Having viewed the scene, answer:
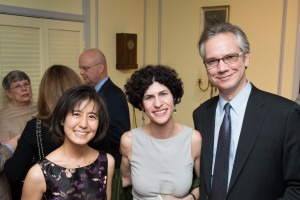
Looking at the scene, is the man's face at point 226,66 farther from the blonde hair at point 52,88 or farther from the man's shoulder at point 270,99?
the blonde hair at point 52,88

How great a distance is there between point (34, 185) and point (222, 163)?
88cm

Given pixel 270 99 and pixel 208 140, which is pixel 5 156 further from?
pixel 270 99

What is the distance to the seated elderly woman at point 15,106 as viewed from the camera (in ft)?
8.80

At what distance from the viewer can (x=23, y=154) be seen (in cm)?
173

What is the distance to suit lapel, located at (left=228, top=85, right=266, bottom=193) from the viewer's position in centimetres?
137

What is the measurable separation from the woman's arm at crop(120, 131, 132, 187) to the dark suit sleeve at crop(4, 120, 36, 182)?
20.1 inches

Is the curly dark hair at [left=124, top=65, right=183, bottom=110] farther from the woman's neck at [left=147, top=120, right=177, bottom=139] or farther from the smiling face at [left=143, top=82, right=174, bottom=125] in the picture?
the woman's neck at [left=147, top=120, right=177, bottom=139]

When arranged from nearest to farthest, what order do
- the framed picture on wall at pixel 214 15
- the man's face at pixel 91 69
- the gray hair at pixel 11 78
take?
the gray hair at pixel 11 78
the man's face at pixel 91 69
the framed picture on wall at pixel 214 15

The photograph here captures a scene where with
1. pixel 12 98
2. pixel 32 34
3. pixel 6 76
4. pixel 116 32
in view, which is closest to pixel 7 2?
pixel 32 34

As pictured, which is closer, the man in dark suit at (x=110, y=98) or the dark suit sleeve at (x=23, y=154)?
the dark suit sleeve at (x=23, y=154)

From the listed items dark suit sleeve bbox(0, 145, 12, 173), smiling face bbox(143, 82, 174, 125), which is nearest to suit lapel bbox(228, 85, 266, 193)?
smiling face bbox(143, 82, 174, 125)

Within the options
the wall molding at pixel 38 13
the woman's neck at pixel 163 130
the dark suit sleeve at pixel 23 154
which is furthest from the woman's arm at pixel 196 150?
the wall molding at pixel 38 13

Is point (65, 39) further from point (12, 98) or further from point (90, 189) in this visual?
point (90, 189)

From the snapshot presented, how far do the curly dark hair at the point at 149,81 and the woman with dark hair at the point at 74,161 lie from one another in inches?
8.9
